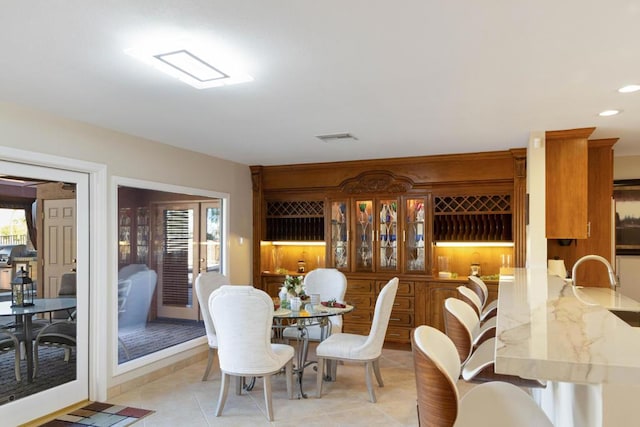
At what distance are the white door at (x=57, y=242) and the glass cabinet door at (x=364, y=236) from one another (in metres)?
3.56

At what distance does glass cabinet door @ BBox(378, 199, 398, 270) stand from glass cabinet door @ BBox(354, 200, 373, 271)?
14cm

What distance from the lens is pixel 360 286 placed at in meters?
6.20

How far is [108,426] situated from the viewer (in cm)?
349

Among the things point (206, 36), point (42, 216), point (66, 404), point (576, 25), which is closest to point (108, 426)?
point (66, 404)

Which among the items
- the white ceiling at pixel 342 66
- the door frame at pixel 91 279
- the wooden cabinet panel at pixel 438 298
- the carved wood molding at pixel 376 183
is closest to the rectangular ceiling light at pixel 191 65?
the white ceiling at pixel 342 66

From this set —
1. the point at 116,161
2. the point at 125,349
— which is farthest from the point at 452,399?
the point at 125,349

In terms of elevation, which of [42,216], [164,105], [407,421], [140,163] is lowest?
[407,421]

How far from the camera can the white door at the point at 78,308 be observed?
3.61m

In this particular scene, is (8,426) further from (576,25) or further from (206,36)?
(576,25)

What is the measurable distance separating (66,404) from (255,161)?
11.8 ft

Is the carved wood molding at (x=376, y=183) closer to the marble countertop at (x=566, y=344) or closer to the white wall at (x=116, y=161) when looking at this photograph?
the white wall at (x=116, y=161)

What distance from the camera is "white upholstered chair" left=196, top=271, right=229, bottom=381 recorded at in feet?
14.7

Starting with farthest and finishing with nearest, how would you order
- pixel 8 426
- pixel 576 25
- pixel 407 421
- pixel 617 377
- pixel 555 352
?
pixel 407 421, pixel 8 426, pixel 576 25, pixel 555 352, pixel 617 377

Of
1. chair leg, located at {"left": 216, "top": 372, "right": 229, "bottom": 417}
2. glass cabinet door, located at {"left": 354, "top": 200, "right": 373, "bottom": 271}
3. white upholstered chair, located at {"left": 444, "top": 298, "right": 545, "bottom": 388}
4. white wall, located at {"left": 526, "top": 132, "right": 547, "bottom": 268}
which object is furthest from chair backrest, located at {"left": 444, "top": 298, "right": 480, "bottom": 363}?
glass cabinet door, located at {"left": 354, "top": 200, "right": 373, "bottom": 271}
